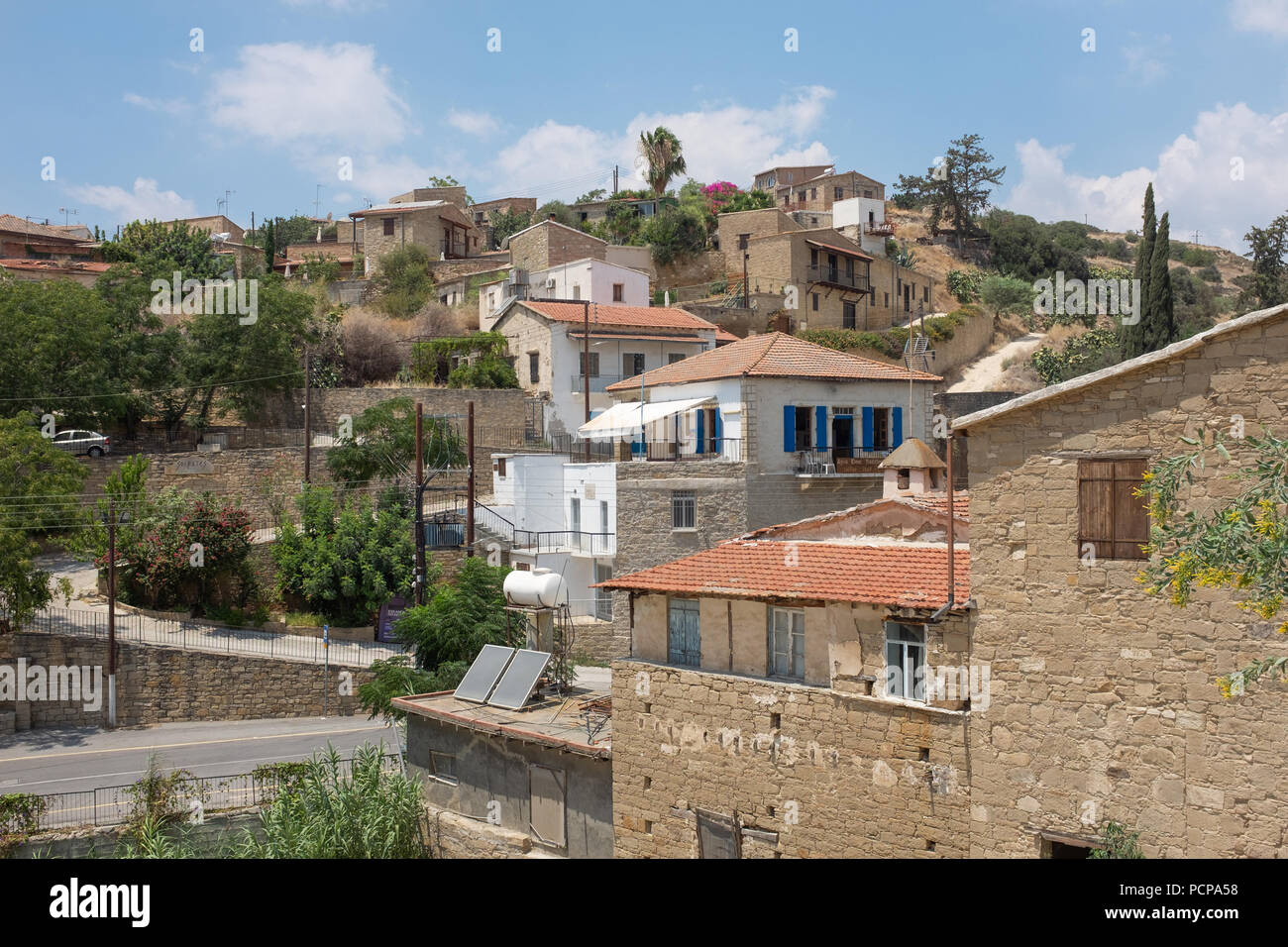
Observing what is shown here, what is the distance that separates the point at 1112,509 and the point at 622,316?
119 feet

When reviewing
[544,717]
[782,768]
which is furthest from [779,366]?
[782,768]

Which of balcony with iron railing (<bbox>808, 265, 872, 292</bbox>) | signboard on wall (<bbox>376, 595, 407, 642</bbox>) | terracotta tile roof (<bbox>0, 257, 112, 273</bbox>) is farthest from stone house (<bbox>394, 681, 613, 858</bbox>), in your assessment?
terracotta tile roof (<bbox>0, 257, 112, 273</bbox>)

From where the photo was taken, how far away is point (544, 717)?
1839 centimetres

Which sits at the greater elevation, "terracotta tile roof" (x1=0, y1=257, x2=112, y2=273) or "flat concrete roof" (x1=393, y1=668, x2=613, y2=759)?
"terracotta tile roof" (x1=0, y1=257, x2=112, y2=273)

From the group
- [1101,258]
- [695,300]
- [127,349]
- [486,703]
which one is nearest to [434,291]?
[695,300]

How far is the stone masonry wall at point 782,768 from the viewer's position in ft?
42.8

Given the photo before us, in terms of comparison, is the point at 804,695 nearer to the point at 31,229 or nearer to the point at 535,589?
the point at 535,589

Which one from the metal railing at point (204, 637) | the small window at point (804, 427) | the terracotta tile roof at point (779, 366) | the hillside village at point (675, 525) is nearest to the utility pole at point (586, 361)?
the hillside village at point (675, 525)

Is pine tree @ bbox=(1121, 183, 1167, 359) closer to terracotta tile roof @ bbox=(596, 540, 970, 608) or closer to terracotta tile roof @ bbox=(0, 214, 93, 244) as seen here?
terracotta tile roof @ bbox=(596, 540, 970, 608)

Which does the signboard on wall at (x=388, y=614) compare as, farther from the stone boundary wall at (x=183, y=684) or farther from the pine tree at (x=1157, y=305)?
the pine tree at (x=1157, y=305)

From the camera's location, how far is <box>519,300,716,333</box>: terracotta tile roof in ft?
151

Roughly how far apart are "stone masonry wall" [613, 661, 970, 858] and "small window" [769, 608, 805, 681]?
30cm
